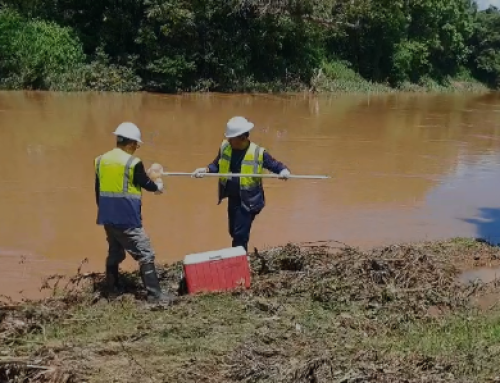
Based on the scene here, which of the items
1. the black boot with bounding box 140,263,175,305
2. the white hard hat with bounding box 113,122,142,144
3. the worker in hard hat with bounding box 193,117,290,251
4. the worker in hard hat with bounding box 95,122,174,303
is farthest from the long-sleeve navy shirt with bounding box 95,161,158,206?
the worker in hard hat with bounding box 193,117,290,251

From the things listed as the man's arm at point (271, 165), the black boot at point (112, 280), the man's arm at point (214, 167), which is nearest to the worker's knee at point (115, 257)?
the black boot at point (112, 280)

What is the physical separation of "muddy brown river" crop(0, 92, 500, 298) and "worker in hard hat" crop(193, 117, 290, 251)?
156 cm

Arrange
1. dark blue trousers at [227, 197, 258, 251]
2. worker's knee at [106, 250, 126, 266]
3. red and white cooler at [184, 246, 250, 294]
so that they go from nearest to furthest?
red and white cooler at [184, 246, 250, 294] → worker's knee at [106, 250, 126, 266] → dark blue trousers at [227, 197, 258, 251]

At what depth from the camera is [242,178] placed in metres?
5.41

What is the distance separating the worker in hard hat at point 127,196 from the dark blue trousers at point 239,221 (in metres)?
0.84

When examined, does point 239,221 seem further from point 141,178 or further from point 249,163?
point 141,178

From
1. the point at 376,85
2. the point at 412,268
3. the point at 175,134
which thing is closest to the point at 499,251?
the point at 412,268

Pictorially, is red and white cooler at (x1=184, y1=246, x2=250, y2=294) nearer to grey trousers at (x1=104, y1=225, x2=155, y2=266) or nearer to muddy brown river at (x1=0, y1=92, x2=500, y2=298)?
grey trousers at (x1=104, y1=225, x2=155, y2=266)

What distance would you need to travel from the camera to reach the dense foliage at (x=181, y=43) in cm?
2419

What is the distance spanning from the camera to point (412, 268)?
18.1 ft

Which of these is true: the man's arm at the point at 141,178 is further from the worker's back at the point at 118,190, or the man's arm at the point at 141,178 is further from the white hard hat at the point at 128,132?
the white hard hat at the point at 128,132

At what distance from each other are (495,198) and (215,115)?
407 inches

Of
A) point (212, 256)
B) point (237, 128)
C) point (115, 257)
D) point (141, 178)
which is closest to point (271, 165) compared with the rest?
point (237, 128)

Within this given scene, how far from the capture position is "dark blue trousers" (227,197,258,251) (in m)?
5.52
